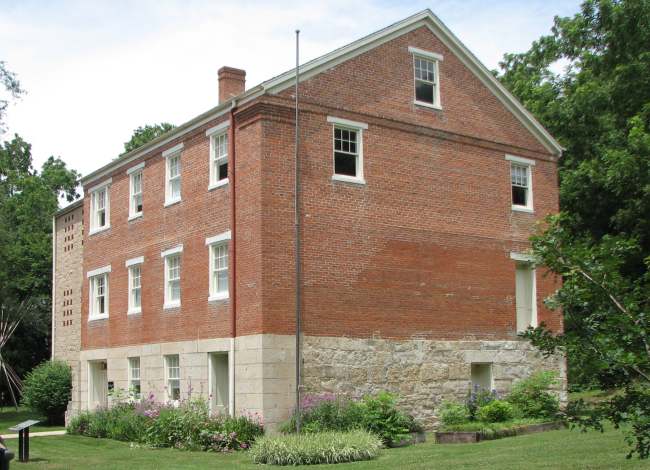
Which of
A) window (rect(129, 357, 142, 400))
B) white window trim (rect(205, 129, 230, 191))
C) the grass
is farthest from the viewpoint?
the grass

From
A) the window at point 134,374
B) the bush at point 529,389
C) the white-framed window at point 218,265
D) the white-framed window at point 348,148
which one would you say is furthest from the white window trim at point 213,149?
the bush at point 529,389

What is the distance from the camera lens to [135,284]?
29.0 meters

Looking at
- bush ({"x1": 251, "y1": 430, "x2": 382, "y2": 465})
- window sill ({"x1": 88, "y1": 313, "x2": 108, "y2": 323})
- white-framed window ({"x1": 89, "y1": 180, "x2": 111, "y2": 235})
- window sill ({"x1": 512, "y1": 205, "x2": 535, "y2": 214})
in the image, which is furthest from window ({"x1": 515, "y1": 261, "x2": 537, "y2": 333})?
white-framed window ({"x1": 89, "y1": 180, "x2": 111, "y2": 235})

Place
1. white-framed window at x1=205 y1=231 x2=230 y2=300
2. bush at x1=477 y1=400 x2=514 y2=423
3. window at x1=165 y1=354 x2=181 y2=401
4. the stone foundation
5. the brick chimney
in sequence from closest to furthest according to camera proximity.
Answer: the stone foundation → bush at x1=477 y1=400 x2=514 y2=423 → white-framed window at x1=205 y1=231 x2=230 y2=300 → window at x1=165 y1=354 x2=181 y2=401 → the brick chimney

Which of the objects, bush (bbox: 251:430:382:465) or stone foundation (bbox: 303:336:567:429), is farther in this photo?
stone foundation (bbox: 303:336:567:429)

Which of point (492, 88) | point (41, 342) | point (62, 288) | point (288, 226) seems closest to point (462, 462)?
point (288, 226)

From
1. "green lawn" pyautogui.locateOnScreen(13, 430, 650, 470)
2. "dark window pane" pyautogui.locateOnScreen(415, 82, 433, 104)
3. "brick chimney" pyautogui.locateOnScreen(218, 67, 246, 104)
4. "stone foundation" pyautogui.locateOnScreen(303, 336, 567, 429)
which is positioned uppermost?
"brick chimney" pyautogui.locateOnScreen(218, 67, 246, 104)

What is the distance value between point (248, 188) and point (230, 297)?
2881mm

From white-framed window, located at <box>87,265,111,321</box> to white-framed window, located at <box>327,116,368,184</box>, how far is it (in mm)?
10782

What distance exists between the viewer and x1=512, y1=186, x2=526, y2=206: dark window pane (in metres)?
28.2

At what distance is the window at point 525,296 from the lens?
90.4 feet

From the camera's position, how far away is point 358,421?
69.9 ft

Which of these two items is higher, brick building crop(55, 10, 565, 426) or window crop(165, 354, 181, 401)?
brick building crop(55, 10, 565, 426)

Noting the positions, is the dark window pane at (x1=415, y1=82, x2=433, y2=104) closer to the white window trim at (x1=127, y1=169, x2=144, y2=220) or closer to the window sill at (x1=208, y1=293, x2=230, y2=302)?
the window sill at (x1=208, y1=293, x2=230, y2=302)
